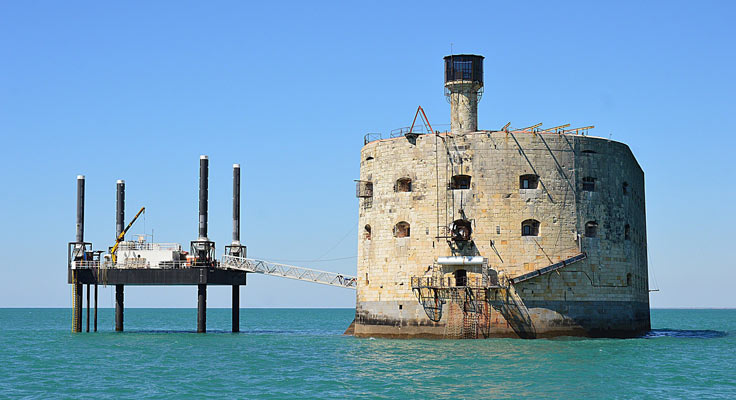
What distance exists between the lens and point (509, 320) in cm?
4153

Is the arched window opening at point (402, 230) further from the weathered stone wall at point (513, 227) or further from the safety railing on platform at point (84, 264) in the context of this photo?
the safety railing on platform at point (84, 264)

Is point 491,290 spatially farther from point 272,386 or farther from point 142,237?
point 142,237

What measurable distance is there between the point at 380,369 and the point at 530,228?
483 inches

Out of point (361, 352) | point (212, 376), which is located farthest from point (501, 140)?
point (212, 376)

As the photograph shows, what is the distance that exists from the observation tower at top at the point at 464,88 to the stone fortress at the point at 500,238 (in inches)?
117

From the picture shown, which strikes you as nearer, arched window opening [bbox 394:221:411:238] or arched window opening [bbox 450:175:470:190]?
arched window opening [bbox 450:175:470:190]

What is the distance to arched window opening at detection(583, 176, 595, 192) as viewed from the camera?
4306 centimetres

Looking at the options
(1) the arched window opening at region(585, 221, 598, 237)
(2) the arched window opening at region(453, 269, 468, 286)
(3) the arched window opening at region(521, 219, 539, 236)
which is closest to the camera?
(3) the arched window opening at region(521, 219, 539, 236)

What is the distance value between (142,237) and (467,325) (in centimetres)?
2178

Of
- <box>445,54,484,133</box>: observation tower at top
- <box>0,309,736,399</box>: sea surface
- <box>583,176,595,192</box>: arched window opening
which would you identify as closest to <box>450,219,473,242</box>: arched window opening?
<box>0,309,736,399</box>: sea surface

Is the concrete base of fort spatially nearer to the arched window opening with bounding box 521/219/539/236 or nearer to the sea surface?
the sea surface

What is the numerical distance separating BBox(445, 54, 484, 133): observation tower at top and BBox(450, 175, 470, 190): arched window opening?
3647mm

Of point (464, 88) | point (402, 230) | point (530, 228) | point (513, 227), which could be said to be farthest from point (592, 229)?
point (464, 88)

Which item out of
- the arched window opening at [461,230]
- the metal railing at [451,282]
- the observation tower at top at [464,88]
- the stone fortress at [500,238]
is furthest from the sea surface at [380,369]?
the observation tower at top at [464,88]
